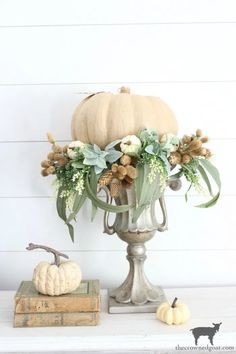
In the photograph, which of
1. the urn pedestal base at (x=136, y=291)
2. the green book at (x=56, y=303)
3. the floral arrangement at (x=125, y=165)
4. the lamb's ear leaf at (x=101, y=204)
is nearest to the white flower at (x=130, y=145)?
the floral arrangement at (x=125, y=165)

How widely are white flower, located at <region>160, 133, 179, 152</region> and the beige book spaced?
398 mm

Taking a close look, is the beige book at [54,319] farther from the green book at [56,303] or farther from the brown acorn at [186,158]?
the brown acorn at [186,158]

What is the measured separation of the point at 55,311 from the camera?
39.6 inches

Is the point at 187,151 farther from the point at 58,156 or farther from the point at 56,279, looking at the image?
the point at 56,279

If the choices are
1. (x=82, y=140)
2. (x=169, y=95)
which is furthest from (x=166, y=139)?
(x=169, y=95)

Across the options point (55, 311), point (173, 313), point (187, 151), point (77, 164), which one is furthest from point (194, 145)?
point (55, 311)

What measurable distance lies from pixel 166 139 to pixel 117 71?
38 cm

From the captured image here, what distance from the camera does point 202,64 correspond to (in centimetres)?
131

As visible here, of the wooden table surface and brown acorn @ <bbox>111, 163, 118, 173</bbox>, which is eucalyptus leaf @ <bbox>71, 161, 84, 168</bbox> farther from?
the wooden table surface

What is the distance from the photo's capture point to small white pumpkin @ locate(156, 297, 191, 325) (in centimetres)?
100

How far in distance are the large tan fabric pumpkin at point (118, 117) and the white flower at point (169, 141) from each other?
0.03 meters

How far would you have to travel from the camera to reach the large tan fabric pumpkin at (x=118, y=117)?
1.02 m

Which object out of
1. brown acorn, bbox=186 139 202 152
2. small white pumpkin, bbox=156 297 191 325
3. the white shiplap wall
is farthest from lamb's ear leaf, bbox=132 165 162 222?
the white shiplap wall

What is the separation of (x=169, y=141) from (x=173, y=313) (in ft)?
1.21
